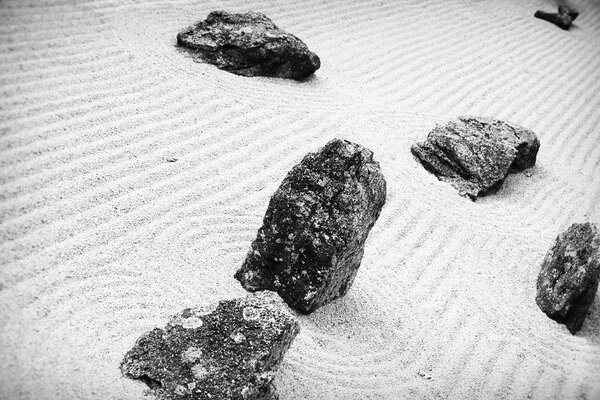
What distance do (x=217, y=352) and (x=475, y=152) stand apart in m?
4.06

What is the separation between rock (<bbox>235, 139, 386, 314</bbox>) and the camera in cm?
341

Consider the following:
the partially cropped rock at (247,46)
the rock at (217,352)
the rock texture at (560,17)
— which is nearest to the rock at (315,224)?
the rock at (217,352)

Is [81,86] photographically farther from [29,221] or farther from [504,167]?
[504,167]

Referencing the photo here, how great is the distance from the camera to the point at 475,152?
5.68m

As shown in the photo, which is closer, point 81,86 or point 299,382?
point 299,382

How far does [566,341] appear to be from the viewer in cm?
393

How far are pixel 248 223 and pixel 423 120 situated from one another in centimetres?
325

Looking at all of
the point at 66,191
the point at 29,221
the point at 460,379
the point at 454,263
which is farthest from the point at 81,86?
the point at 460,379

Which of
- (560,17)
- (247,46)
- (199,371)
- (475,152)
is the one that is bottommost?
(560,17)

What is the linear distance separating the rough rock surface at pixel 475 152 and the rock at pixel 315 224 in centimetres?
233

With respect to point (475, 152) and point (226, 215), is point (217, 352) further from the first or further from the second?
point (475, 152)

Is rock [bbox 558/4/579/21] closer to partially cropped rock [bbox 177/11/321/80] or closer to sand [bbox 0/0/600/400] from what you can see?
sand [bbox 0/0/600/400]

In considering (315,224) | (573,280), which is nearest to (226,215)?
(315,224)

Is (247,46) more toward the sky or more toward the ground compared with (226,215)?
more toward the sky
